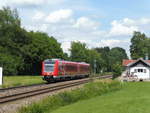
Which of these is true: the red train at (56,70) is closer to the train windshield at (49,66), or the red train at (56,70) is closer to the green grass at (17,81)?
the train windshield at (49,66)

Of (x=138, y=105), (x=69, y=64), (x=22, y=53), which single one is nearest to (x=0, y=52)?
(x=22, y=53)

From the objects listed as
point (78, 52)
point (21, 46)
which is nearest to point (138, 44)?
point (78, 52)

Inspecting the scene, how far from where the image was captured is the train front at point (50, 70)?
4334 cm

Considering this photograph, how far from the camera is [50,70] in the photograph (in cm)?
4356

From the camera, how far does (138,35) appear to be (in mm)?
122688

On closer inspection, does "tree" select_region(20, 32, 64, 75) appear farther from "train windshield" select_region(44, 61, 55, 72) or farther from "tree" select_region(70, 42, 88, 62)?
"train windshield" select_region(44, 61, 55, 72)

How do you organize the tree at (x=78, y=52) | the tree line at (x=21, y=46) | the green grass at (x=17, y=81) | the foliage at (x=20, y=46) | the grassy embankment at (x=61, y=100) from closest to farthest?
the grassy embankment at (x=61, y=100) → the green grass at (x=17, y=81) → the tree line at (x=21, y=46) → the foliage at (x=20, y=46) → the tree at (x=78, y=52)

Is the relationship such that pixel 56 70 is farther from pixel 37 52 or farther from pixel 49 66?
pixel 37 52

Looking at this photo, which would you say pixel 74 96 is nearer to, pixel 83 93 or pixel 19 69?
pixel 83 93

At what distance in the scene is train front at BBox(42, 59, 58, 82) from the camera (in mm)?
43344

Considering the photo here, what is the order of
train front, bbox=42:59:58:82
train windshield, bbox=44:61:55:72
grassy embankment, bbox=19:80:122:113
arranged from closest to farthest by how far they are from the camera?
1. grassy embankment, bbox=19:80:122:113
2. train front, bbox=42:59:58:82
3. train windshield, bbox=44:61:55:72

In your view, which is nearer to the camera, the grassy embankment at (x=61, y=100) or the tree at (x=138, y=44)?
the grassy embankment at (x=61, y=100)

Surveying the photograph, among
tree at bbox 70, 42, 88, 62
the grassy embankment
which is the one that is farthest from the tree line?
the grassy embankment

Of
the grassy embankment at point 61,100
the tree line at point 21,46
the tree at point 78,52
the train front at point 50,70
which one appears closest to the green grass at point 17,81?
the train front at point 50,70
